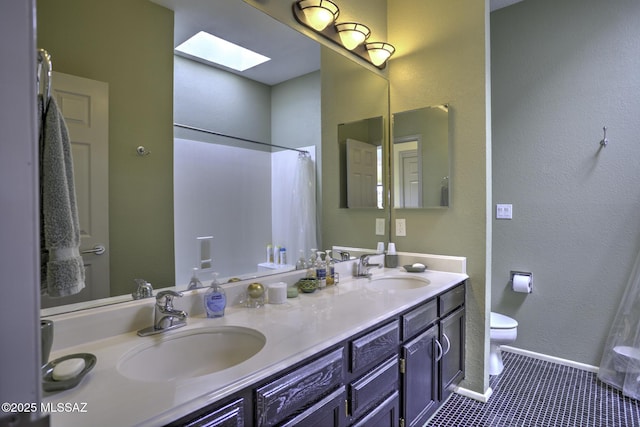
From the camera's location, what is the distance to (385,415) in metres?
1.34

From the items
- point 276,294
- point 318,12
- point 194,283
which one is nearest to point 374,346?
point 276,294

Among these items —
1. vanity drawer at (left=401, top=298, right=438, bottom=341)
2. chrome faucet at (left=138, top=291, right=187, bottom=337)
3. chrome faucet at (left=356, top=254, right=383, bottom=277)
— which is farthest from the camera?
chrome faucet at (left=356, top=254, right=383, bottom=277)

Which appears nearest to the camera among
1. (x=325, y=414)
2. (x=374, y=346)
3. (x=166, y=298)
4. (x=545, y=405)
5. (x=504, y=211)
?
(x=325, y=414)

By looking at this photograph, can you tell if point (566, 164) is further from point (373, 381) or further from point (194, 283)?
point (194, 283)

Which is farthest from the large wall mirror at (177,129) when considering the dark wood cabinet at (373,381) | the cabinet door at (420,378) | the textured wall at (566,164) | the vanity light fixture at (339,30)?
the textured wall at (566,164)

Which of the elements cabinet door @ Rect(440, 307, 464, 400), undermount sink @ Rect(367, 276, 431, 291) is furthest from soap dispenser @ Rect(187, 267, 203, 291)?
cabinet door @ Rect(440, 307, 464, 400)

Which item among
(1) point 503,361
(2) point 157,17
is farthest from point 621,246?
(2) point 157,17

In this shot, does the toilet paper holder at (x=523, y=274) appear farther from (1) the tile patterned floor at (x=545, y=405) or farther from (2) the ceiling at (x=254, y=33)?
(2) the ceiling at (x=254, y=33)

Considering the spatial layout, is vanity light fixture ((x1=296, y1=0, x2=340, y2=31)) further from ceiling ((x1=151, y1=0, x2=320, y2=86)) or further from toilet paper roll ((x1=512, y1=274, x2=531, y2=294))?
toilet paper roll ((x1=512, y1=274, x2=531, y2=294))

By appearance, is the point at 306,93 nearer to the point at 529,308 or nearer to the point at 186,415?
the point at 186,415

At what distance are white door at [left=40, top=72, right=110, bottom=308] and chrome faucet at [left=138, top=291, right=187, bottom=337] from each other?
17 cm

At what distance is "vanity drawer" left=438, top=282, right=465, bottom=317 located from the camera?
1.79 m

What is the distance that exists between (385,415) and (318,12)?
1976 millimetres

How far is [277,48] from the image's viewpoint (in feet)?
5.68
